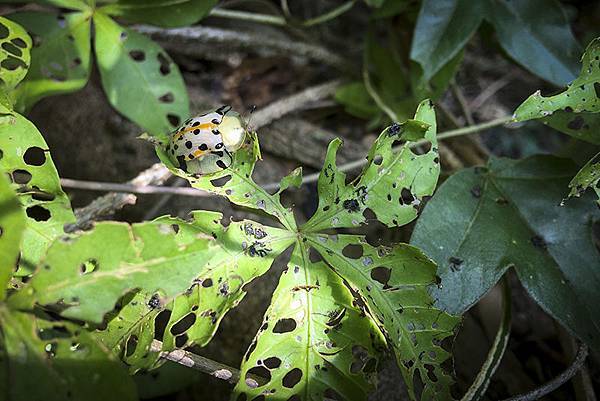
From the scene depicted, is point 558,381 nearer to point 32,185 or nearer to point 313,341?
point 313,341

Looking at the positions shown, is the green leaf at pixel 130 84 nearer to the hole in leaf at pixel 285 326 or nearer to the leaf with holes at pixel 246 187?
the leaf with holes at pixel 246 187

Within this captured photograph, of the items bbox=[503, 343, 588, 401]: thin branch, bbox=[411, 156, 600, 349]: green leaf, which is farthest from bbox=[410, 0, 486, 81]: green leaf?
bbox=[503, 343, 588, 401]: thin branch

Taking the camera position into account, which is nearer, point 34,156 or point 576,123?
point 576,123

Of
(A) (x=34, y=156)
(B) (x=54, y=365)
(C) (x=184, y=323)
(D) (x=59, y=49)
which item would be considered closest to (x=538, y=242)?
(C) (x=184, y=323)

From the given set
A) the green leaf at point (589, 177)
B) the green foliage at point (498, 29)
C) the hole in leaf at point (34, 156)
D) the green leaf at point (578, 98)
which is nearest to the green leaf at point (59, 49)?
the hole in leaf at point (34, 156)

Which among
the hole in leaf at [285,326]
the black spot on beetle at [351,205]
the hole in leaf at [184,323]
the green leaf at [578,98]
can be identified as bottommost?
the hole in leaf at [184,323]

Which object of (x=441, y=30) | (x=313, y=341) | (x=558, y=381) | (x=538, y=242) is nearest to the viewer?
(x=313, y=341)
